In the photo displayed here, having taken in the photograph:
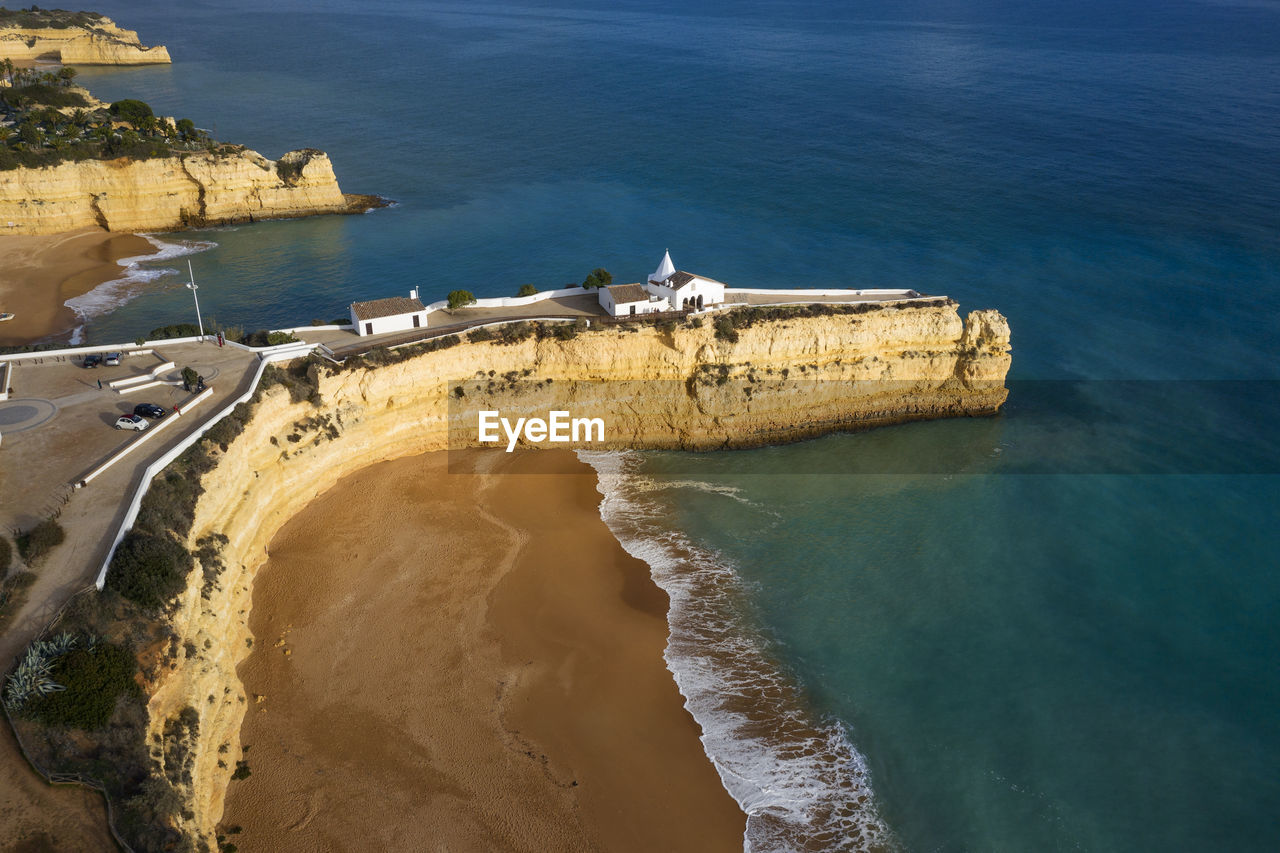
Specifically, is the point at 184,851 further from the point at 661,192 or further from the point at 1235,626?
the point at 661,192

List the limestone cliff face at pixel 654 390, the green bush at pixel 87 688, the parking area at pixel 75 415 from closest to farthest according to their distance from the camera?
1. the green bush at pixel 87 688
2. the parking area at pixel 75 415
3. the limestone cliff face at pixel 654 390

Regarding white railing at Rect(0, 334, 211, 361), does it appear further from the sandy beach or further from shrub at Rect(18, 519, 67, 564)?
shrub at Rect(18, 519, 67, 564)

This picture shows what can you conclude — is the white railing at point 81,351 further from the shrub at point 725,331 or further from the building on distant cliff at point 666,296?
the shrub at point 725,331

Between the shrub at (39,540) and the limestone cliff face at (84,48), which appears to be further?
the limestone cliff face at (84,48)

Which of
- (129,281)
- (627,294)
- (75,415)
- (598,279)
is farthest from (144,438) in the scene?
(129,281)

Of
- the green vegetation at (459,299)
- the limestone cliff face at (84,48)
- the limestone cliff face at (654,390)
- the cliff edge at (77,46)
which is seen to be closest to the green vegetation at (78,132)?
the green vegetation at (459,299)

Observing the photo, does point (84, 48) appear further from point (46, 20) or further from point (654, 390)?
point (654, 390)
